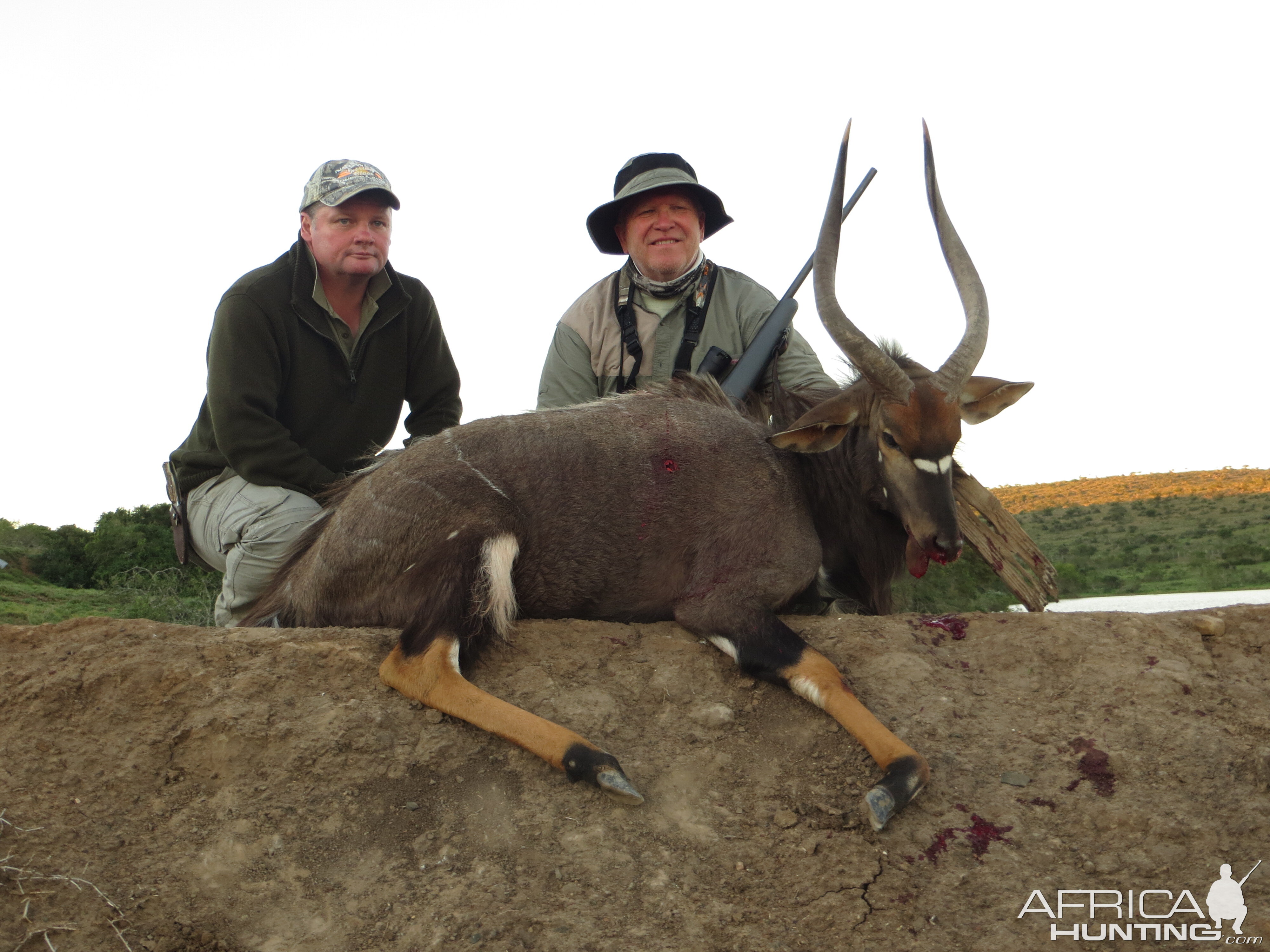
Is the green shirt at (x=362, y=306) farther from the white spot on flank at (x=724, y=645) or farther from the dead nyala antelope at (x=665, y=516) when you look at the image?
the white spot on flank at (x=724, y=645)

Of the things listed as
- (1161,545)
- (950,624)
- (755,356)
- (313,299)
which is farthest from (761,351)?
(1161,545)

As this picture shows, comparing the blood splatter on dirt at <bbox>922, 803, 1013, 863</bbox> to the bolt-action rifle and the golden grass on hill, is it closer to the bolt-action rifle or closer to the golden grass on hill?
the bolt-action rifle

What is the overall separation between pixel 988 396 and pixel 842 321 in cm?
92

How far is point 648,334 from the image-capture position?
7.03 metres

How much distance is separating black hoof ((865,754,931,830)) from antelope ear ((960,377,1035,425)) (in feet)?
6.72

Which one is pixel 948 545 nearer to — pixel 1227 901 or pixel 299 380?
pixel 1227 901

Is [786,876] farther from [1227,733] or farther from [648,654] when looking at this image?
[1227,733]

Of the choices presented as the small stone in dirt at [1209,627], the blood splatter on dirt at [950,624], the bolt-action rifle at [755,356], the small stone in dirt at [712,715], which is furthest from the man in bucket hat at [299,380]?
the small stone in dirt at [1209,627]

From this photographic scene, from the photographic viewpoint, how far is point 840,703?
406cm

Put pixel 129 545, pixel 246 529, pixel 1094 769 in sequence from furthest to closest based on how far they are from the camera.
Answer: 1. pixel 129 545
2. pixel 246 529
3. pixel 1094 769

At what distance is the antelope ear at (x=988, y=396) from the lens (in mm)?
5031

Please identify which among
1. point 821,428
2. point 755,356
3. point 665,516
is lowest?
point 665,516

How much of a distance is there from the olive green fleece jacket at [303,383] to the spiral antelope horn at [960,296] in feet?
11.4

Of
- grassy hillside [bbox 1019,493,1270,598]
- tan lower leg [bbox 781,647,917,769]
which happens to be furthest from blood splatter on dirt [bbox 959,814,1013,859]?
grassy hillside [bbox 1019,493,1270,598]
